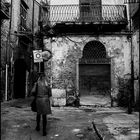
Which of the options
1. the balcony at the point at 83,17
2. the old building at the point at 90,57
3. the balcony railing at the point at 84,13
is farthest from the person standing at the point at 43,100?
the balcony railing at the point at 84,13

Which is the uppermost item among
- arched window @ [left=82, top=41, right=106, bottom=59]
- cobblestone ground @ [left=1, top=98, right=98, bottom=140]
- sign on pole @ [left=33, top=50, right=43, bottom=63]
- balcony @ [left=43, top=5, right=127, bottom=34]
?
balcony @ [left=43, top=5, right=127, bottom=34]

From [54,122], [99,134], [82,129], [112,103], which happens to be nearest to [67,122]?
[54,122]

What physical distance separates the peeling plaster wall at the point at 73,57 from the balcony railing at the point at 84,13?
3.74 ft

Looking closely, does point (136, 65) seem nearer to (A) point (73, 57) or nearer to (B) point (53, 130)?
(A) point (73, 57)

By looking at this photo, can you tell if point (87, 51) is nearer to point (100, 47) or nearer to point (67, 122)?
point (100, 47)

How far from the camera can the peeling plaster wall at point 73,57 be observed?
36.2 ft

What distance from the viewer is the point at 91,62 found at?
1119cm

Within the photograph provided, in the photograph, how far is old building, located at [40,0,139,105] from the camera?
11.0 meters

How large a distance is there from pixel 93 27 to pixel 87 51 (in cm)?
131

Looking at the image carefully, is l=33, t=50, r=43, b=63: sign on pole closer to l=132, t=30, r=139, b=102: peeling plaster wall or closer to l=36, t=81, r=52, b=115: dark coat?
l=36, t=81, r=52, b=115: dark coat

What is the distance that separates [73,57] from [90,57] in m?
0.92

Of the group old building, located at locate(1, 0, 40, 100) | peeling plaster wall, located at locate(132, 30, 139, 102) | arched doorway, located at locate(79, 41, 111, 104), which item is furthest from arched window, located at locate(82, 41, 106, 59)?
old building, located at locate(1, 0, 40, 100)

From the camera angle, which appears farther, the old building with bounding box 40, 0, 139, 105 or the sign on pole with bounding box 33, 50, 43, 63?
the old building with bounding box 40, 0, 139, 105

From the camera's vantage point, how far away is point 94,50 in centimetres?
1138
